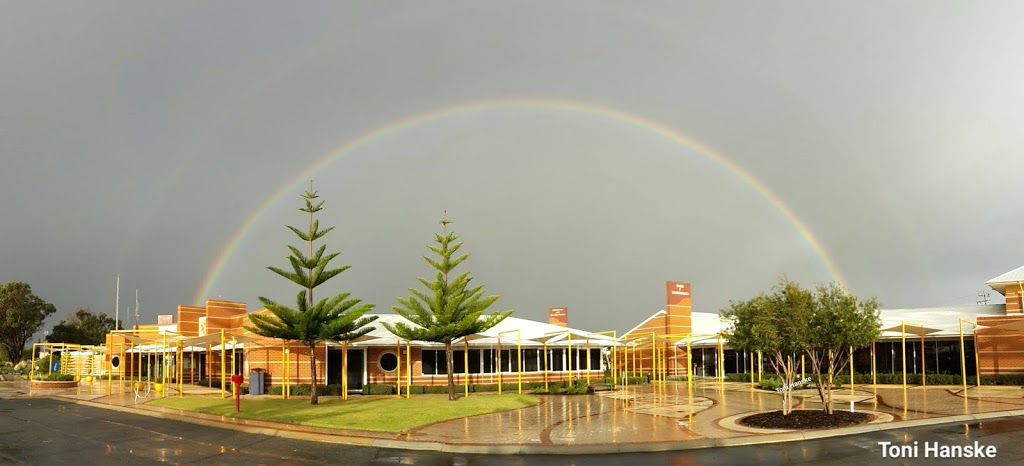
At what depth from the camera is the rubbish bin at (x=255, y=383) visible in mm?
35875

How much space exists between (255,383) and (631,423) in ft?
71.0

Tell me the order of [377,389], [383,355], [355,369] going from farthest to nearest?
[383,355] → [355,369] → [377,389]

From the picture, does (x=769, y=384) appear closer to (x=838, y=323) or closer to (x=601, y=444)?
(x=838, y=323)

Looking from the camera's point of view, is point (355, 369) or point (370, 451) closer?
point (370, 451)

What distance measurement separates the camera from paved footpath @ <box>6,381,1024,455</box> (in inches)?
672

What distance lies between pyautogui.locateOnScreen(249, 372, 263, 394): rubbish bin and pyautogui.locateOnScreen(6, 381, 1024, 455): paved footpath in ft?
17.6

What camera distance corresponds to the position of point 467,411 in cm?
2459

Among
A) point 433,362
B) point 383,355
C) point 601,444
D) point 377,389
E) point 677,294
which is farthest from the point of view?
point 677,294

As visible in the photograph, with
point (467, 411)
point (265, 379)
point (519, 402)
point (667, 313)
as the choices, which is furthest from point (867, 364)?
point (265, 379)

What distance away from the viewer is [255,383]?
35.9m

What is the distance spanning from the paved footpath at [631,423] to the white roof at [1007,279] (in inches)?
426

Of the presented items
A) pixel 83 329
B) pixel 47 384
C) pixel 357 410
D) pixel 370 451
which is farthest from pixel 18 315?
pixel 370 451

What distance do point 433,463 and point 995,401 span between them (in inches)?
844

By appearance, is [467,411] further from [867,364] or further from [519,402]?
[867,364]
